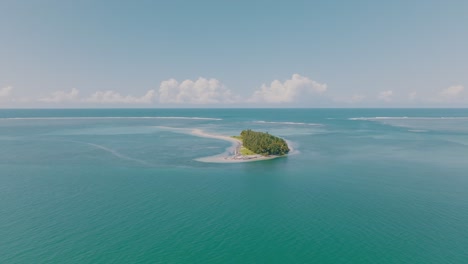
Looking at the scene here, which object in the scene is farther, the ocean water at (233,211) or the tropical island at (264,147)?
the tropical island at (264,147)

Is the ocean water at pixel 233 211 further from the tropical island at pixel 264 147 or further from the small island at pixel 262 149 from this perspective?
the tropical island at pixel 264 147

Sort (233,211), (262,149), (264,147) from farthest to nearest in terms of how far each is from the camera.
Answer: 1. (262,149)
2. (264,147)
3. (233,211)

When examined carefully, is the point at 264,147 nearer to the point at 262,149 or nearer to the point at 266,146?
the point at 266,146

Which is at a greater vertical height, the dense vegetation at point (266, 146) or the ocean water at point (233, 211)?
the dense vegetation at point (266, 146)

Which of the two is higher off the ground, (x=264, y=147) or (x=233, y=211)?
(x=264, y=147)

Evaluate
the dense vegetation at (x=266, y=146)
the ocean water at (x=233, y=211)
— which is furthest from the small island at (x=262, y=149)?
the ocean water at (x=233, y=211)

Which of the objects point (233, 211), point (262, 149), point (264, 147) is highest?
point (264, 147)

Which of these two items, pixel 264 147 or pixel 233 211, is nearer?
pixel 233 211

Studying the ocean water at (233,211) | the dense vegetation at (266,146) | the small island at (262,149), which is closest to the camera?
the ocean water at (233,211)

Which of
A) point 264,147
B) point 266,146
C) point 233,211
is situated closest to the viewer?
point 233,211

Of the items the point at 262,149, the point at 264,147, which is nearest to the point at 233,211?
the point at 262,149

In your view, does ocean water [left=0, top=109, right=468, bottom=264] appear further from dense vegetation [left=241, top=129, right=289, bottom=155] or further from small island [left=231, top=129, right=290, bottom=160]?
dense vegetation [left=241, top=129, right=289, bottom=155]

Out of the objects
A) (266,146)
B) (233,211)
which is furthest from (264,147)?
(233,211)
